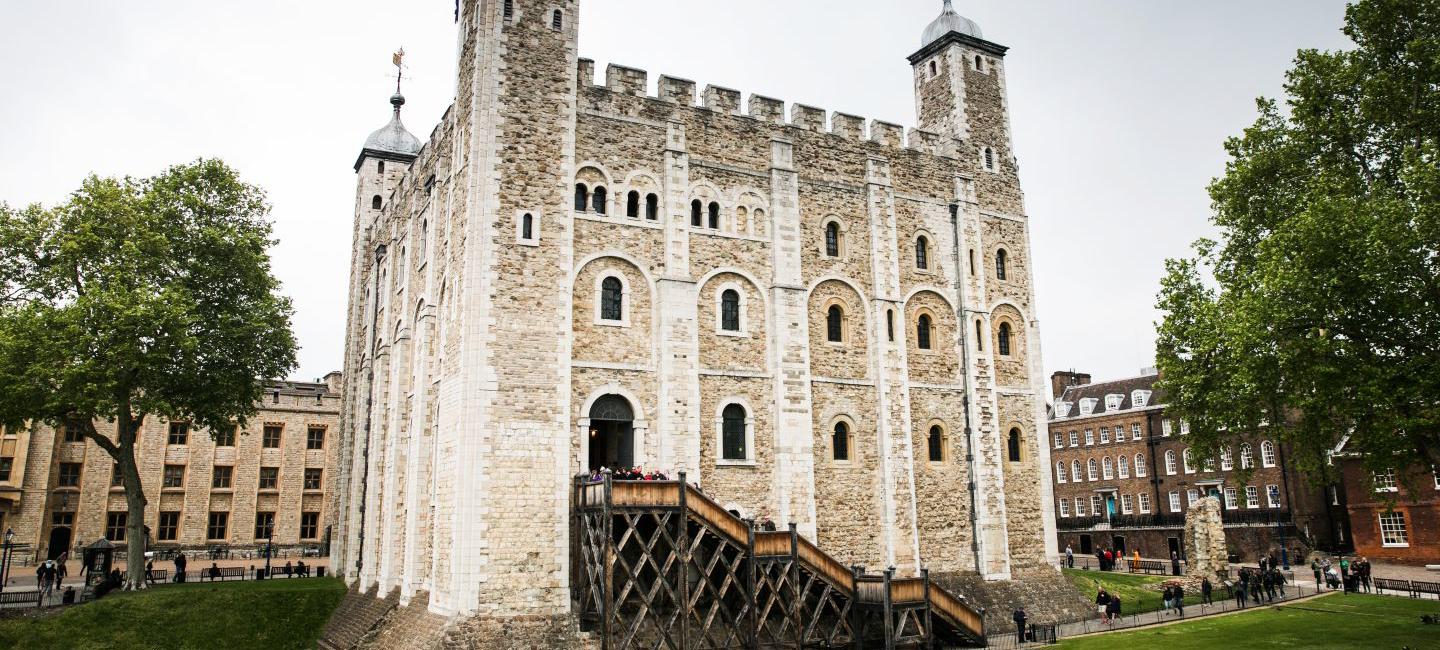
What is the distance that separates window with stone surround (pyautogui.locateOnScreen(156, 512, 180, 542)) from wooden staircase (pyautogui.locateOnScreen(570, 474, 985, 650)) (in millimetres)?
33919

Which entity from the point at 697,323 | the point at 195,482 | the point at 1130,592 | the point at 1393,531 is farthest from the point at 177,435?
the point at 1393,531

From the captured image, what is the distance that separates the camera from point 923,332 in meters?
30.0

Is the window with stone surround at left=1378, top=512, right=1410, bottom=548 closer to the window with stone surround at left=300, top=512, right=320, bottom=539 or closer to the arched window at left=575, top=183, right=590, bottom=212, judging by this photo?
the arched window at left=575, top=183, right=590, bottom=212

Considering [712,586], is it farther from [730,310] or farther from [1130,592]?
[1130,592]

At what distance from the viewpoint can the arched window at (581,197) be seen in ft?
82.4

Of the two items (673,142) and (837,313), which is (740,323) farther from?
(673,142)

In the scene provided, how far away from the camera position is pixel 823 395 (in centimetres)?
2739

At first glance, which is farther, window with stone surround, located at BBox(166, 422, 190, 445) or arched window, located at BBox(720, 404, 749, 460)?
window with stone surround, located at BBox(166, 422, 190, 445)

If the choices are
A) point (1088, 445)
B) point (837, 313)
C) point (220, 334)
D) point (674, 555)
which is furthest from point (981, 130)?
point (1088, 445)

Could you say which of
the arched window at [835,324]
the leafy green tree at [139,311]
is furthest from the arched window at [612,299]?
the leafy green tree at [139,311]

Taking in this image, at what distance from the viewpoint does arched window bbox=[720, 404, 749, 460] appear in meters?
25.6

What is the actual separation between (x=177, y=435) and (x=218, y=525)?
506cm

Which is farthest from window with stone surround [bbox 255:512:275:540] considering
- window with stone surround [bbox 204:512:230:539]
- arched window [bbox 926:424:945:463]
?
arched window [bbox 926:424:945:463]

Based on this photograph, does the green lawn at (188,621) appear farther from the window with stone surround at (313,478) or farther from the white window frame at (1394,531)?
the white window frame at (1394,531)
